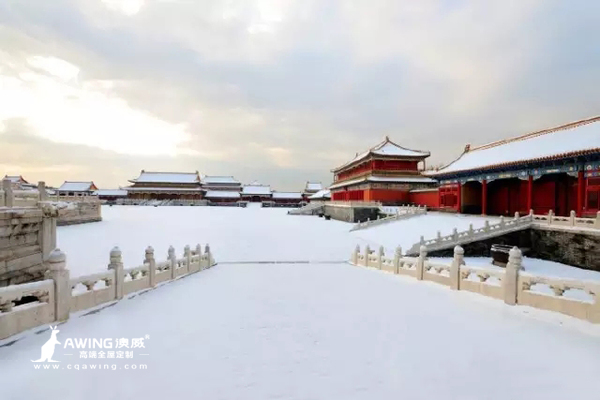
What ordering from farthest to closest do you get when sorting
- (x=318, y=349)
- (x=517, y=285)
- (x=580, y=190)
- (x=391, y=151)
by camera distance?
(x=391, y=151), (x=580, y=190), (x=517, y=285), (x=318, y=349)

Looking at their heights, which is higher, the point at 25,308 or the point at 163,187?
the point at 163,187

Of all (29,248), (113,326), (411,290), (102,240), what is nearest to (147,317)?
(113,326)

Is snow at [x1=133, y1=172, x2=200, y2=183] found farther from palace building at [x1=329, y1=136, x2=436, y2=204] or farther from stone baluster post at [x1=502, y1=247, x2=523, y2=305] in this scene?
stone baluster post at [x1=502, y1=247, x2=523, y2=305]

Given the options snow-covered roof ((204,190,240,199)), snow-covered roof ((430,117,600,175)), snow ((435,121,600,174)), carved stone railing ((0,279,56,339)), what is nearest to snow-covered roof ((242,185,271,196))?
snow-covered roof ((204,190,240,199))

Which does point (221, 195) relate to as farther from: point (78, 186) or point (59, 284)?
point (59, 284)

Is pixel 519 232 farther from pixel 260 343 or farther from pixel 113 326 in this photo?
pixel 113 326

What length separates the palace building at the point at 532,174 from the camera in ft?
57.3

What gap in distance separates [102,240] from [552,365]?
23.7 meters

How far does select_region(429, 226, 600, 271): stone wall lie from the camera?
48.9 ft

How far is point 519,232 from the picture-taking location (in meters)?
18.3

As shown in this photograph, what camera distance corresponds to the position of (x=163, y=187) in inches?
3113

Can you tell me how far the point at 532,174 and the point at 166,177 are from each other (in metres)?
75.7

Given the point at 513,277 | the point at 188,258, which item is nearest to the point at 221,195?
the point at 188,258

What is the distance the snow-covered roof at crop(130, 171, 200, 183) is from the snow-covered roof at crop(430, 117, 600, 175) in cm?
6450
